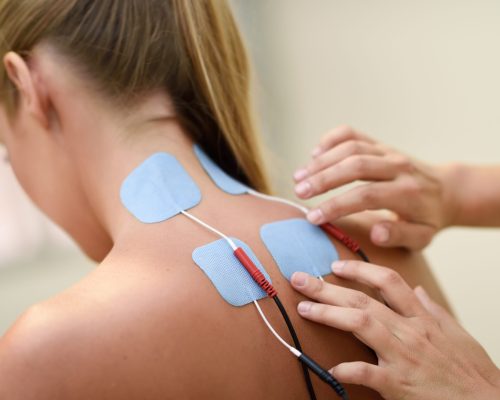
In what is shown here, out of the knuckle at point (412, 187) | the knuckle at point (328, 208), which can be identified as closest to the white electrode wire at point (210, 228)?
the knuckle at point (328, 208)

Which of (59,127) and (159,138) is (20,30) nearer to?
(59,127)

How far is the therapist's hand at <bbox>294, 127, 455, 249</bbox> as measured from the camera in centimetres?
102

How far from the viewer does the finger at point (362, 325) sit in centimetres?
80

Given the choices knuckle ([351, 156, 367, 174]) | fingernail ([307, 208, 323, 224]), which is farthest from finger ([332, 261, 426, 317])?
knuckle ([351, 156, 367, 174])

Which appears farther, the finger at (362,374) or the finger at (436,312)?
the finger at (436,312)

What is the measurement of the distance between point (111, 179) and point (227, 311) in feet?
1.06

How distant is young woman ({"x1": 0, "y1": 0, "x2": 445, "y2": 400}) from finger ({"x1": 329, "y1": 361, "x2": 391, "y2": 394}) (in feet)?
0.20

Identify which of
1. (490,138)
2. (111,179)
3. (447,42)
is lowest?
(490,138)

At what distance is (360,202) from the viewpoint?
102cm

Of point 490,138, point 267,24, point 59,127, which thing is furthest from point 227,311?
point 267,24

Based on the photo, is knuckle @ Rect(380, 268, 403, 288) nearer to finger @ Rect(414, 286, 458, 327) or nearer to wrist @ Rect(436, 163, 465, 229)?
finger @ Rect(414, 286, 458, 327)

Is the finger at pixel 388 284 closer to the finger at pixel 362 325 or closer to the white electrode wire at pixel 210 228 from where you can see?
the finger at pixel 362 325

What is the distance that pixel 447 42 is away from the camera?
7.41ft

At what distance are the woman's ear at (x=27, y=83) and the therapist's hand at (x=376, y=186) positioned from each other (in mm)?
459
